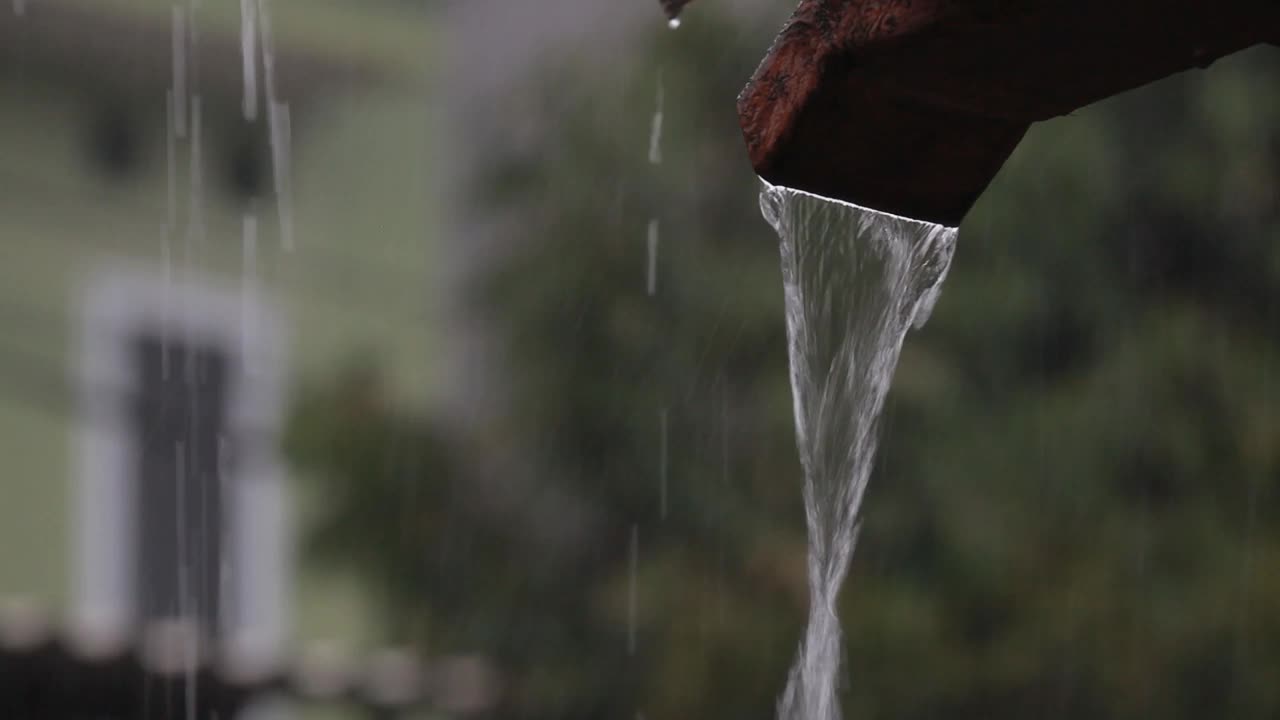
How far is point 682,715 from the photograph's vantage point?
6188 millimetres

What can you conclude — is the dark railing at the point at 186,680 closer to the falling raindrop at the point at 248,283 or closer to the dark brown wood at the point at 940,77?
the falling raindrop at the point at 248,283

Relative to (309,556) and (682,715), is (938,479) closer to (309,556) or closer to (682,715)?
(682,715)

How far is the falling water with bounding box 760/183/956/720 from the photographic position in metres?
→ 1.87

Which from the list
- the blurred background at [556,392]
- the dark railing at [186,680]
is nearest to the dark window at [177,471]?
the blurred background at [556,392]

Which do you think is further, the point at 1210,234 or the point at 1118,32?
the point at 1210,234

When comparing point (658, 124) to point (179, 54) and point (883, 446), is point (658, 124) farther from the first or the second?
point (179, 54)

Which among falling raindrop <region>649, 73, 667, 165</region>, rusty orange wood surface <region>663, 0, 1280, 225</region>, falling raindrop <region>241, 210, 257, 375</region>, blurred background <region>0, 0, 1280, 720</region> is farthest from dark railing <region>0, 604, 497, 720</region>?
rusty orange wood surface <region>663, 0, 1280, 225</region>

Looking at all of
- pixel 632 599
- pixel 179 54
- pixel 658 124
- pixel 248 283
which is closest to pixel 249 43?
pixel 179 54

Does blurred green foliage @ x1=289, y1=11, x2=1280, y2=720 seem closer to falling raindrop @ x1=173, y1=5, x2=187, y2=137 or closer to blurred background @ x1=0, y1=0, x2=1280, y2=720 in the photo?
blurred background @ x1=0, y1=0, x2=1280, y2=720

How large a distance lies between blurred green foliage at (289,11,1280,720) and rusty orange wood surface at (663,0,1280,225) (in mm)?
4093

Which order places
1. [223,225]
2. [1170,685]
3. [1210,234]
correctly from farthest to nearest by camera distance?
[223,225] < [1210,234] < [1170,685]

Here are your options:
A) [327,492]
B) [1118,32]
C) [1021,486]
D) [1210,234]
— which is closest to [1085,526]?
[1021,486]

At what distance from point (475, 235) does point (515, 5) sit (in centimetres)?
132

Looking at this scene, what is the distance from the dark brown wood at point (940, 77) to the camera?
52.0 inches
